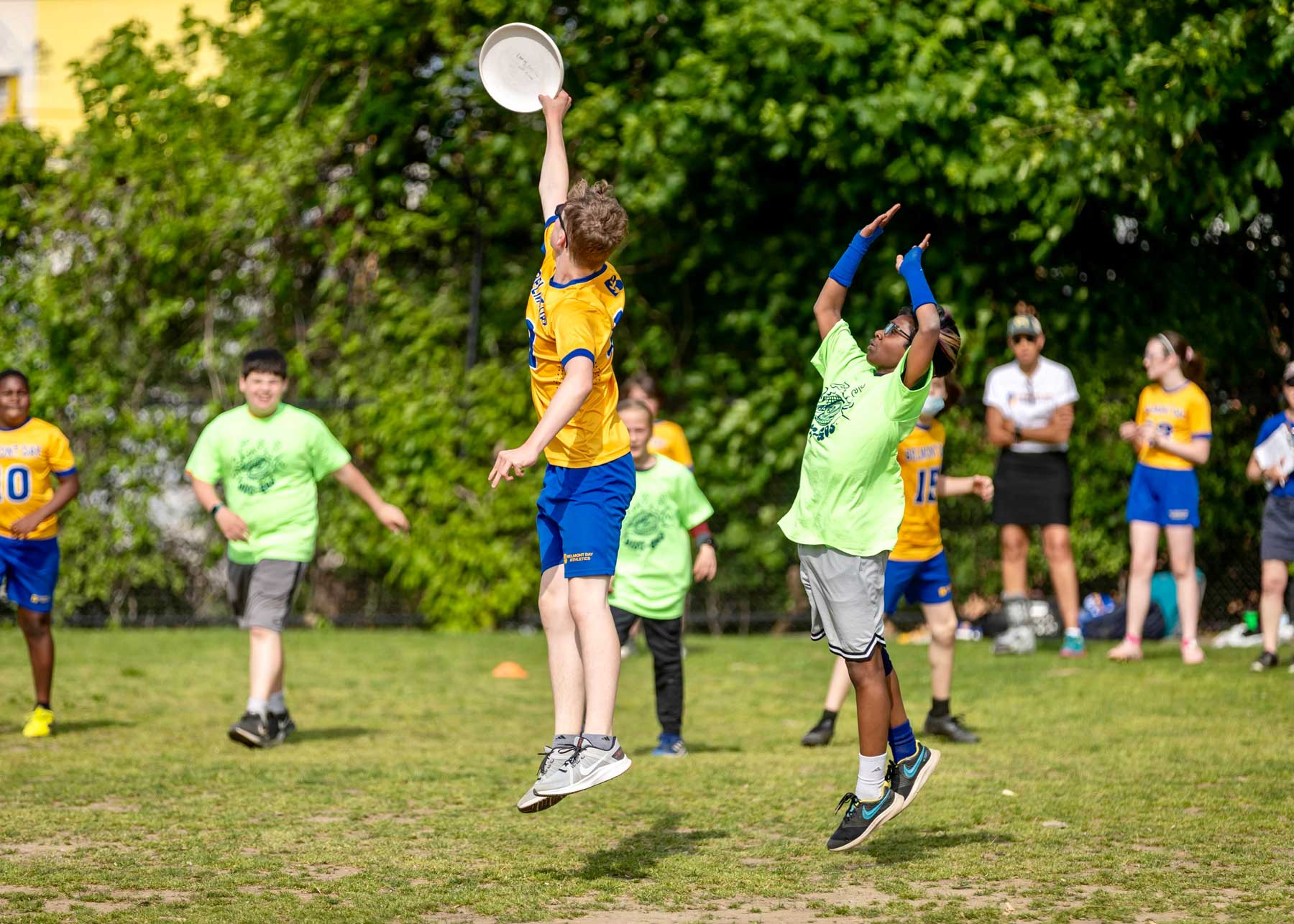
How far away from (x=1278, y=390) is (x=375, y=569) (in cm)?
781

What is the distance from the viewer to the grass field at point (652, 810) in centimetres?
441

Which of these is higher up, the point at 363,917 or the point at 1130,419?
the point at 1130,419

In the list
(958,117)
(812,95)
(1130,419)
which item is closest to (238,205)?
(812,95)

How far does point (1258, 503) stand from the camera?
473 inches

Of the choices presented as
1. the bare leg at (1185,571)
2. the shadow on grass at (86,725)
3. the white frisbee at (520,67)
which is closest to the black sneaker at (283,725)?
the shadow on grass at (86,725)

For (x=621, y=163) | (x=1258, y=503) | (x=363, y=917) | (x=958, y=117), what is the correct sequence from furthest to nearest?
1. (x=621, y=163)
2. (x=1258, y=503)
3. (x=958, y=117)
4. (x=363, y=917)

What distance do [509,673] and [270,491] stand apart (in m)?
3.26

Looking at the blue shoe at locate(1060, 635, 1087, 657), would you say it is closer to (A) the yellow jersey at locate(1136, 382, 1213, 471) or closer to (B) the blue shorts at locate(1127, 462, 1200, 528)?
(B) the blue shorts at locate(1127, 462, 1200, 528)

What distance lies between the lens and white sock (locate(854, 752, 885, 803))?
16.5ft

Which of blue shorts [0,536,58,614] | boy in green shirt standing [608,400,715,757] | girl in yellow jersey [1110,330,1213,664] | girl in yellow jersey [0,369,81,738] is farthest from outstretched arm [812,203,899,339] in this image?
girl in yellow jersey [1110,330,1213,664]

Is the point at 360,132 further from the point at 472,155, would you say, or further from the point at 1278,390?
the point at 1278,390

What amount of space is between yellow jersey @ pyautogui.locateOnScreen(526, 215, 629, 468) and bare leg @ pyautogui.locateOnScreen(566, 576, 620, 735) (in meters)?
0.41

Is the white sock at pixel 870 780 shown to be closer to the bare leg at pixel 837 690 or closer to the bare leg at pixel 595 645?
the bare leg at pixel 595 645

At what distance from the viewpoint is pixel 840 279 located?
5.42m
